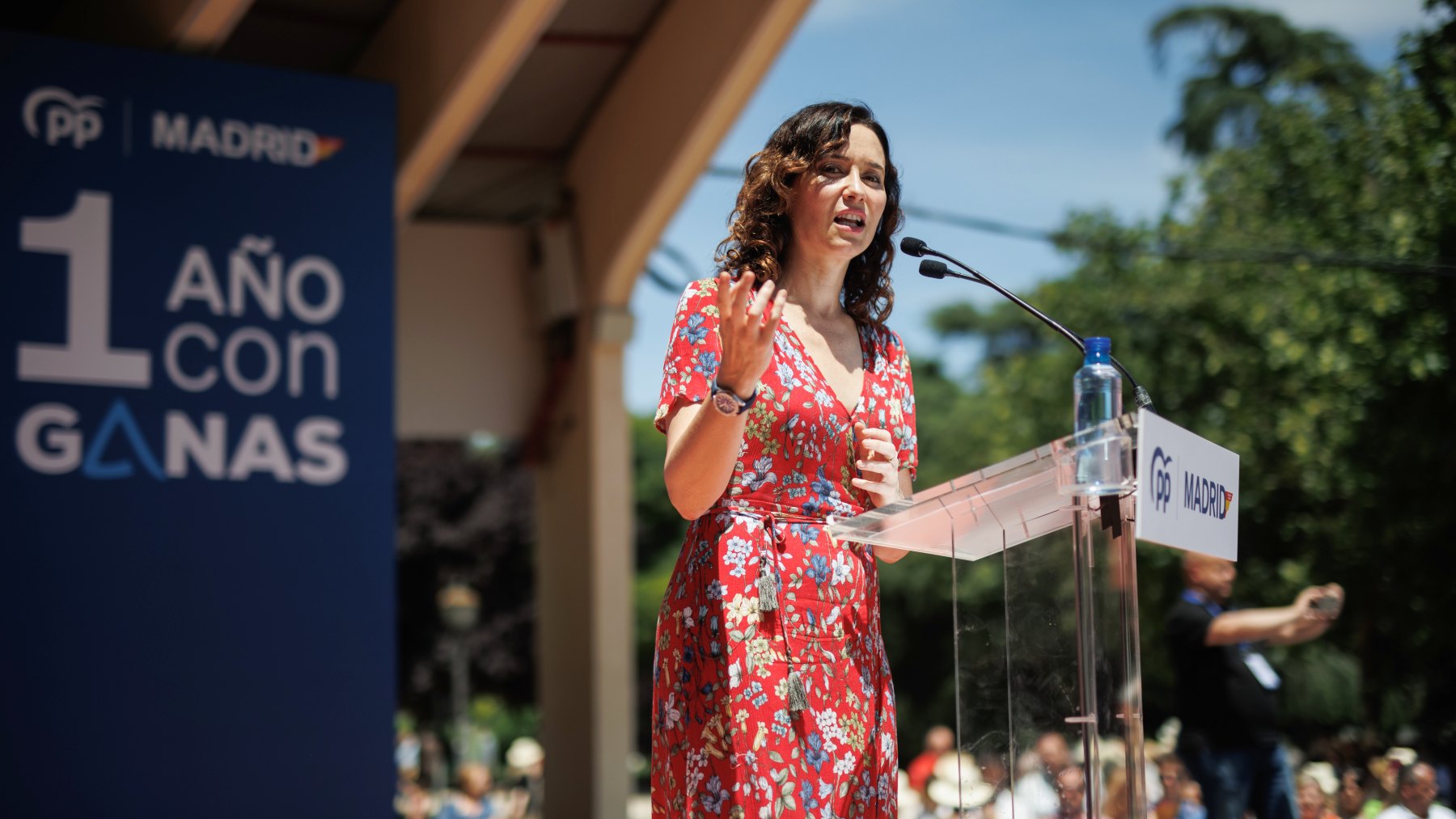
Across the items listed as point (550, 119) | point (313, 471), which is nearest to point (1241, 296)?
point (550, 119)

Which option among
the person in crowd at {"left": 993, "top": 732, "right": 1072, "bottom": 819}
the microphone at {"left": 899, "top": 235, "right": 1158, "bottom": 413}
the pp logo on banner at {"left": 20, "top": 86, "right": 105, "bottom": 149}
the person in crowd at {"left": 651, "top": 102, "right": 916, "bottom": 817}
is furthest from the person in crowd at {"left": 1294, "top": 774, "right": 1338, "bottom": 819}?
the pp logo on banner at {"left": 20, "top": 86, "right": 105, "bottom": 149}

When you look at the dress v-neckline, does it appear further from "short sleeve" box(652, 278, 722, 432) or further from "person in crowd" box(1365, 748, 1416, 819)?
"person in crowd" box(1365, 748, 1416, 819)

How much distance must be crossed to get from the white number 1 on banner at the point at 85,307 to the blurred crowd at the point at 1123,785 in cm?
361

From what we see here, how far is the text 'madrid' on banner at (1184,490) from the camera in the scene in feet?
6.73

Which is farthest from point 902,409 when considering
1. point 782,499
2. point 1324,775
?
point 1324,775

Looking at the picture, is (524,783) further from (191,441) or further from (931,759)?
(191,441)

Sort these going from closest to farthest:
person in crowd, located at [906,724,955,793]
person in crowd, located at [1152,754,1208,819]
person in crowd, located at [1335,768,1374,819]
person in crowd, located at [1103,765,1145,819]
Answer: person in crowd, located at [1103,765,1145,819] < person in crowd, located at [1152,754,1208,819] < person in crowd, located at [1335,768,1374,819] < person in crowd, located at [906,724,955,793]

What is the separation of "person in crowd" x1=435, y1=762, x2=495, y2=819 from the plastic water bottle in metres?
9.83

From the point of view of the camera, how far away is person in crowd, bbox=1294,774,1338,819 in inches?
283

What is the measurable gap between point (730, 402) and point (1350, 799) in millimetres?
6528

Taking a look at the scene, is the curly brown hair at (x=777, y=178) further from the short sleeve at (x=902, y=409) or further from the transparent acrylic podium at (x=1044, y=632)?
the transparent acrylic podium at (x=1044, y=632)

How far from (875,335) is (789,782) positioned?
0.87 m

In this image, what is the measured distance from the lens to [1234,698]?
5754 mm

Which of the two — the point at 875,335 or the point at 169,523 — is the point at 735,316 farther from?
the point at 169,523
